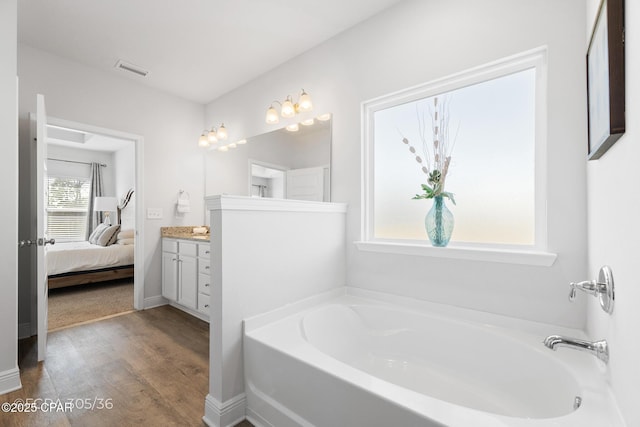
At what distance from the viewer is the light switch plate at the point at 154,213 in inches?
136

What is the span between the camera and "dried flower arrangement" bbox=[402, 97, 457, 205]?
78.4 inches

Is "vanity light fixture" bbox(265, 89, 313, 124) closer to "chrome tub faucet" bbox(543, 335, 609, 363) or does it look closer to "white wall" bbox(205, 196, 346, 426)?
"white wall" bbox(205, 196, 346, 426)

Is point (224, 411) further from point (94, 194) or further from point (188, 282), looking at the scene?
point (94, 194)

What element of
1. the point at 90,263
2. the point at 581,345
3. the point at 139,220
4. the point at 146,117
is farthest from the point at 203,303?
the point at 581,345

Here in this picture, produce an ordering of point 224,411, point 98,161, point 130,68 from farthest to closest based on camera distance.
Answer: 1. point 98,161
2. point 130,68
3. point 224,411

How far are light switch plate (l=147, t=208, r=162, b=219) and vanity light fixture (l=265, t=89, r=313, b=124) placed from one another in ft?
5.73

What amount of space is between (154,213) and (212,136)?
1157 millimetres

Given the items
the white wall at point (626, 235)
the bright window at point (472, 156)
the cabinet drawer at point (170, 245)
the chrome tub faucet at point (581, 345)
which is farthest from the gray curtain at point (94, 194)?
the white wall at point (626, 235)

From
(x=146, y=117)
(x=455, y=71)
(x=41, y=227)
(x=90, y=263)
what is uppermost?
(x=146, y=117)

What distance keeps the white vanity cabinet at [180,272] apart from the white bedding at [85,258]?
1.77 m

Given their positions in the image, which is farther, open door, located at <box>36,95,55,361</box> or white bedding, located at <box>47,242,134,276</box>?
white bedding, located at <box>47,242,134,276</box>

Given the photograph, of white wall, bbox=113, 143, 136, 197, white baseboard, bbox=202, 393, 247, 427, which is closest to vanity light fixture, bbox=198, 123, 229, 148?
white baseboard, bbox=202, 393, 247, 427

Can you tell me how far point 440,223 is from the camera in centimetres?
196

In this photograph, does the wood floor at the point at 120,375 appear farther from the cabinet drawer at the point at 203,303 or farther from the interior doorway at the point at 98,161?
the interior doorway at the point at 98,161
